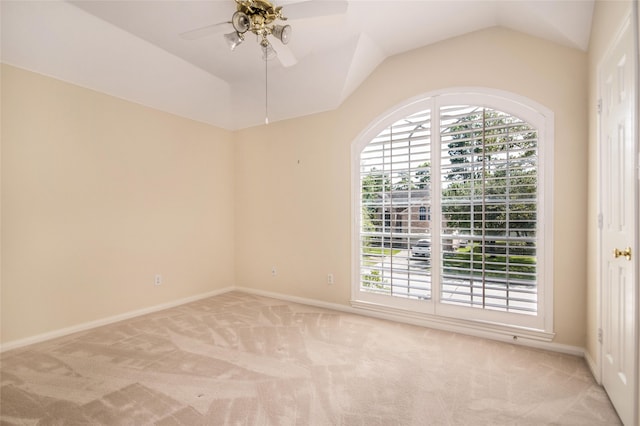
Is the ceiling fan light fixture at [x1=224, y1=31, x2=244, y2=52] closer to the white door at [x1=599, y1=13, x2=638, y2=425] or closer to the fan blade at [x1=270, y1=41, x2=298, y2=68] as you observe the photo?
the fan blade at [x1=270, y1=41, x2=298, y2=68]

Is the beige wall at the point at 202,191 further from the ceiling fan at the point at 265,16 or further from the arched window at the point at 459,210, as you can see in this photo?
the ceiling fan at the point at 265,16

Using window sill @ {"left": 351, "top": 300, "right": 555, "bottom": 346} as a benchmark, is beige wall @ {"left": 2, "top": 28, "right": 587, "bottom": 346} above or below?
above

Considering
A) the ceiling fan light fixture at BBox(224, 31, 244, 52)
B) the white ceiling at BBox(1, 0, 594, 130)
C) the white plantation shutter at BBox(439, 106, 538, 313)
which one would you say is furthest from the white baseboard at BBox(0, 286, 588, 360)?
the ceiling fan light fixture at BBox(224, 31, 244, 52)

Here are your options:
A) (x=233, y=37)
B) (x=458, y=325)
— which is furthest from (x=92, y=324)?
(x=458, y=325)

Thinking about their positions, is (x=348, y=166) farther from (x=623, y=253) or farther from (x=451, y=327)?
(x=623, y=253)

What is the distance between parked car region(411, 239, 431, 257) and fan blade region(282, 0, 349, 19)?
225 cm

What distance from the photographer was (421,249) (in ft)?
10.6

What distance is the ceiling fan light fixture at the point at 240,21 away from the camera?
7.06 feet

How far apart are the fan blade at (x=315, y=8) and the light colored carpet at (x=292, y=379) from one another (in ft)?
8.42

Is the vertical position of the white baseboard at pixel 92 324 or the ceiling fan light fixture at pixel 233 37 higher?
the ceiling fan light fixture at pixel 233 37

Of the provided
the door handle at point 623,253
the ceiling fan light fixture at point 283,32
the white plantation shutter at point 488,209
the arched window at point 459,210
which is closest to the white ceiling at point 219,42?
the ceiling fan light fixture at point 283,32

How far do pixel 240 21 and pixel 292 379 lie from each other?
8.54 ft

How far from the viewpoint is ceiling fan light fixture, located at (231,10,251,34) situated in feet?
7.06

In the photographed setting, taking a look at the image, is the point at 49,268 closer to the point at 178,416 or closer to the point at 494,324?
the point at 178,416
